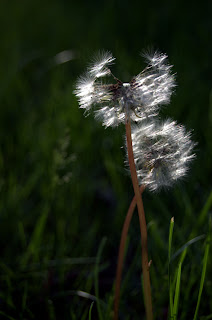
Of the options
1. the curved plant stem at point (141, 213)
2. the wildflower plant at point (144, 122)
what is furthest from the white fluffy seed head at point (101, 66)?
the curved plant stem at point (141, 213)

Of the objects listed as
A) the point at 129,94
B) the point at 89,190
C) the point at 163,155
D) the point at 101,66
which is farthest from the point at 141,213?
the point at 89,190

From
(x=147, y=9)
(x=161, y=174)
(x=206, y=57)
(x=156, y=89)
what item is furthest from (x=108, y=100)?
(x=147, y=9)

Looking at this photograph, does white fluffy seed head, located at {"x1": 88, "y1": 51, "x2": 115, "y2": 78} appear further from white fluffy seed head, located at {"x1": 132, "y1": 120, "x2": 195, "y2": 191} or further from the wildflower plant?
white fluffy seed head, located at {"x1": 132, "y1": 120, "x2": 195, "y2": 191}

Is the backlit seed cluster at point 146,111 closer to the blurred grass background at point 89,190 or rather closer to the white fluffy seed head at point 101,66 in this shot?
the white fluffy seed head at point 101,66

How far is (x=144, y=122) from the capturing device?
1242mm

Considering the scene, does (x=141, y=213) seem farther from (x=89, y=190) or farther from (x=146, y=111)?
(x=89, y=190)

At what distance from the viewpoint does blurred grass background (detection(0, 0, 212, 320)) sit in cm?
162

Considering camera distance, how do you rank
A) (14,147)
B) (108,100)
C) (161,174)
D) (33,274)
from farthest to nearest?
(14,147) < (33,274) < (161,174) < (108,100)

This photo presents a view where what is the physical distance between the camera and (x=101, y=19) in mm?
4371

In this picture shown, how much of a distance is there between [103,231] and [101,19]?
10.0 feet

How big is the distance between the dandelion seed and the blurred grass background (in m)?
0.69

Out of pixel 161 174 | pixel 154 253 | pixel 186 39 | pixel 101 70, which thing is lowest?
pixel 154 253

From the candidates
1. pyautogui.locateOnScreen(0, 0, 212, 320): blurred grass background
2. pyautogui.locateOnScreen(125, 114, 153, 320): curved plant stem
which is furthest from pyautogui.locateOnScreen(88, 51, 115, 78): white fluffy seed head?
pyautogui.locateOnScreen(0, 0, 212, 320): blurred grass background

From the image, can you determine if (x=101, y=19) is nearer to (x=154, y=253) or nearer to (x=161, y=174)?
(x=154, y=253)
